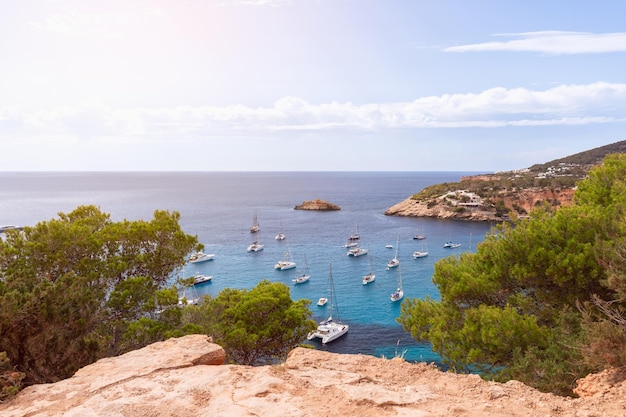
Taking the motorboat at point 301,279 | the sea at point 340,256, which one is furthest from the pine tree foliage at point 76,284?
the motorboat at point 301,279

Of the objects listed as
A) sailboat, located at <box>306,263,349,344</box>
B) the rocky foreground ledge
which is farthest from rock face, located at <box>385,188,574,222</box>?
the rocky foreground ledge

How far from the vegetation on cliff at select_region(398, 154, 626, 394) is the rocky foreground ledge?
9.25 feet

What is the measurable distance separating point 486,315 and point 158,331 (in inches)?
483

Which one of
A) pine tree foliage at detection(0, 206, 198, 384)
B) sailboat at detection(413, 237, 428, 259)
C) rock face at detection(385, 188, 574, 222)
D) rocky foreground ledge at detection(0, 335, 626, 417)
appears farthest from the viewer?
rock face at detection(385, 188, 574, 222)

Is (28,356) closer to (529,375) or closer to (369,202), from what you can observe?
(529,375)

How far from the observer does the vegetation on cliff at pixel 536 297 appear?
1079 centimetres

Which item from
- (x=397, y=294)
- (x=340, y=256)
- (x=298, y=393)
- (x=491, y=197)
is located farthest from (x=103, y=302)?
(x=491, y=197)

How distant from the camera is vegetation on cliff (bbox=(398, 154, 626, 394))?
1079 cm

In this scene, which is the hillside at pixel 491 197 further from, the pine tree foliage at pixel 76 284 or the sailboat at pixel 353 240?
the pine tree foliage at pixel 76 284

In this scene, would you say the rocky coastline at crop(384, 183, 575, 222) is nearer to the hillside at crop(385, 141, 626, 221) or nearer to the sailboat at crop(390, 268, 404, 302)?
the hillside at crop(385, 141, 626, 221)

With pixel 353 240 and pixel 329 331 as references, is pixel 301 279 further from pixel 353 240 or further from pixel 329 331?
pixel 353 240

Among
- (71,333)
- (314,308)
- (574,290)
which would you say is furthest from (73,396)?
(314,308)

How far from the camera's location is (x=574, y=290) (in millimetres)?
13305

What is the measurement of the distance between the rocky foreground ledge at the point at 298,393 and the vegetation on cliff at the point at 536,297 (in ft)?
9.25
